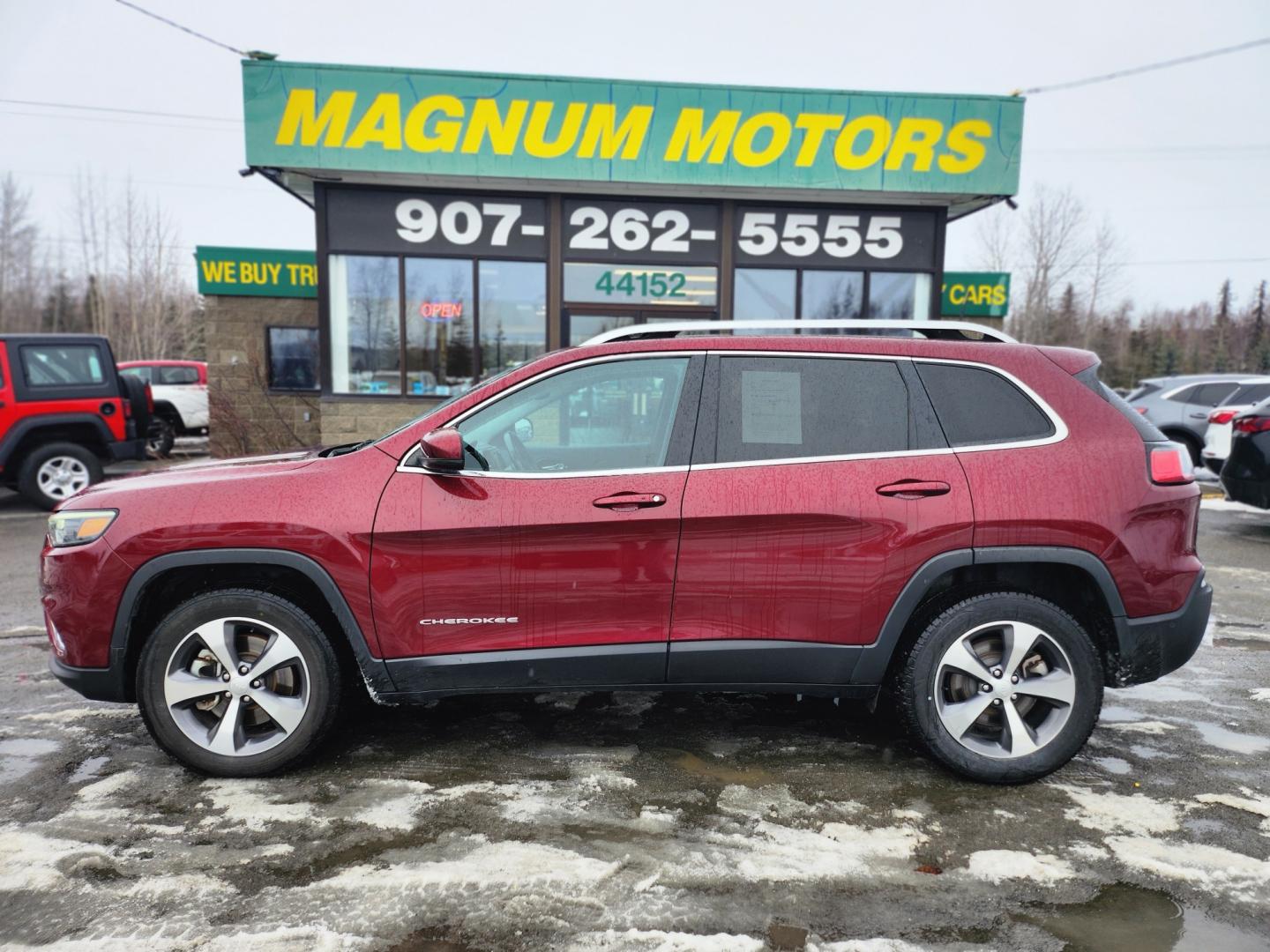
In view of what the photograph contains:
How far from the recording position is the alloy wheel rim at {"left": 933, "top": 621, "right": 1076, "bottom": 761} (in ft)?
10.5

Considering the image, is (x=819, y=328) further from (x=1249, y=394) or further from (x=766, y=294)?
(x=1249, y=394)

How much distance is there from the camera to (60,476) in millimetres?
10016

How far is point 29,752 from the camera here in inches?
139

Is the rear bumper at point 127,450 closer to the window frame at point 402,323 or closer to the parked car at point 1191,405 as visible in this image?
the window frame at point 402,323

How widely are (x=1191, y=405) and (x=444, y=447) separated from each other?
13627 mm

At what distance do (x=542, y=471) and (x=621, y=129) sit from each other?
29.9ft

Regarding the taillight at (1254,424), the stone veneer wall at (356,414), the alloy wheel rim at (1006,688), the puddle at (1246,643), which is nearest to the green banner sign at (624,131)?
the stone veneer wall at (356,414)

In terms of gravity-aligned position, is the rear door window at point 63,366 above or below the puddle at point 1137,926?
above

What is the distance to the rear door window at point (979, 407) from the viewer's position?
129 inches

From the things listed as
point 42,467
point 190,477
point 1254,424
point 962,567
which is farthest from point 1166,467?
point 42,467

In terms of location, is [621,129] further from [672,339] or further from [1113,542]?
[1113,542]

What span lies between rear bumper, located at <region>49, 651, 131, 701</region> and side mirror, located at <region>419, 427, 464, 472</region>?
1447mm

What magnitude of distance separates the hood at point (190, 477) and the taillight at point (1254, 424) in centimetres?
856

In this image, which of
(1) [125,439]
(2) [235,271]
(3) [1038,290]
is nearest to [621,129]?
(1) [125,439]
